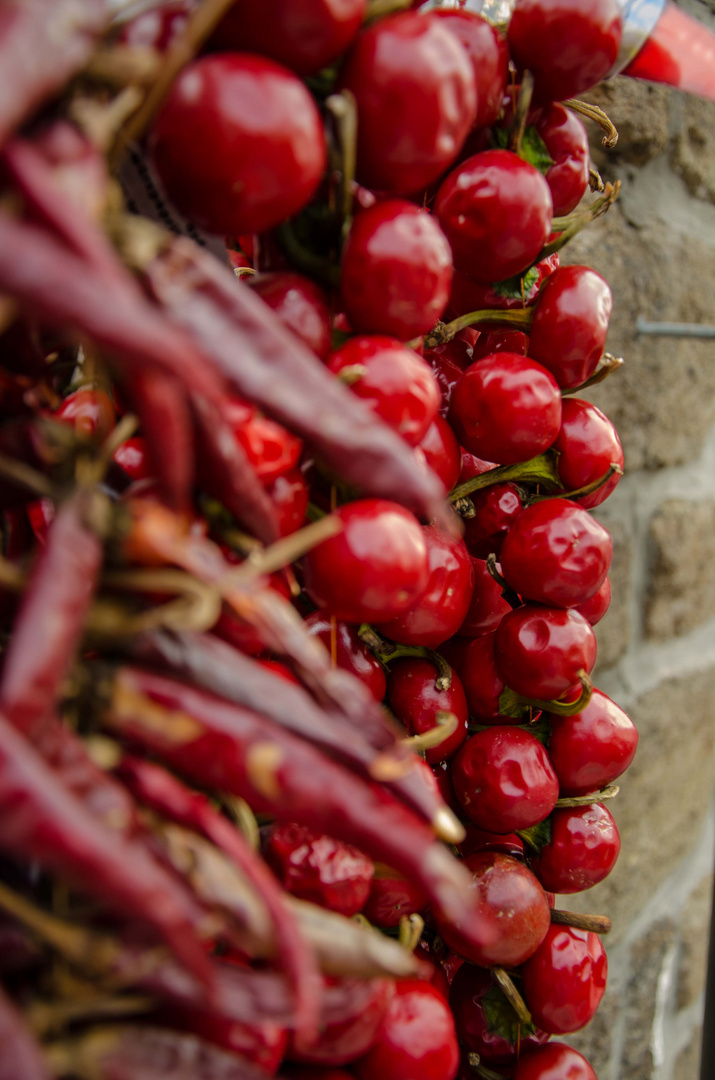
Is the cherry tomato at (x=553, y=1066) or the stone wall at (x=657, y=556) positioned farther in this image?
the stone wall at (x=657, y=556)

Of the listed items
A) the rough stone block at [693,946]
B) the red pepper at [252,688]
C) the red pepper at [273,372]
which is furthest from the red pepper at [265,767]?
the rough stone block at [693,946]

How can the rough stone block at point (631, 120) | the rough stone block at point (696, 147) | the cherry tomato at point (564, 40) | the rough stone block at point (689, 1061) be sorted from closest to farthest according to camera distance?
the cherry tomato at point (564, 40) < the rough stone block at point (631, 120) < the rough stone block at point (696, 147) < the rough stone block at point (689, 1061)

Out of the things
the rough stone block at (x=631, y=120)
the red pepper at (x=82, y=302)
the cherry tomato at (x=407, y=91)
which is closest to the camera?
the red pepper at (x=82, y=302)

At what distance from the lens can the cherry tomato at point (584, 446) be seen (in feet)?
1.67

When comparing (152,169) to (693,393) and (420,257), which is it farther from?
(693,393)

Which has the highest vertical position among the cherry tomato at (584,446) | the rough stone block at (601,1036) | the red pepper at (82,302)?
the red pepper at (82,302)

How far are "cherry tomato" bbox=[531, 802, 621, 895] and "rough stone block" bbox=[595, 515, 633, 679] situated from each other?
1.35 feet

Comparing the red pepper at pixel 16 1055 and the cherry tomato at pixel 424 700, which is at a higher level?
the red pepper at pixel 16 1055

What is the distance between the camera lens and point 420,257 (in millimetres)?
363

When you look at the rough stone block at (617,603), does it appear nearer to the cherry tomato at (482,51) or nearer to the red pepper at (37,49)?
the cherry tomato at (482,51)

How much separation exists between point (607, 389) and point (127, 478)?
2.23 ft

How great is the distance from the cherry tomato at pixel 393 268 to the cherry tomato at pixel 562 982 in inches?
16.1

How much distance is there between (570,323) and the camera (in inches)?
19.2

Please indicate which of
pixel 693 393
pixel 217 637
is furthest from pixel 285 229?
pixel 693 393
